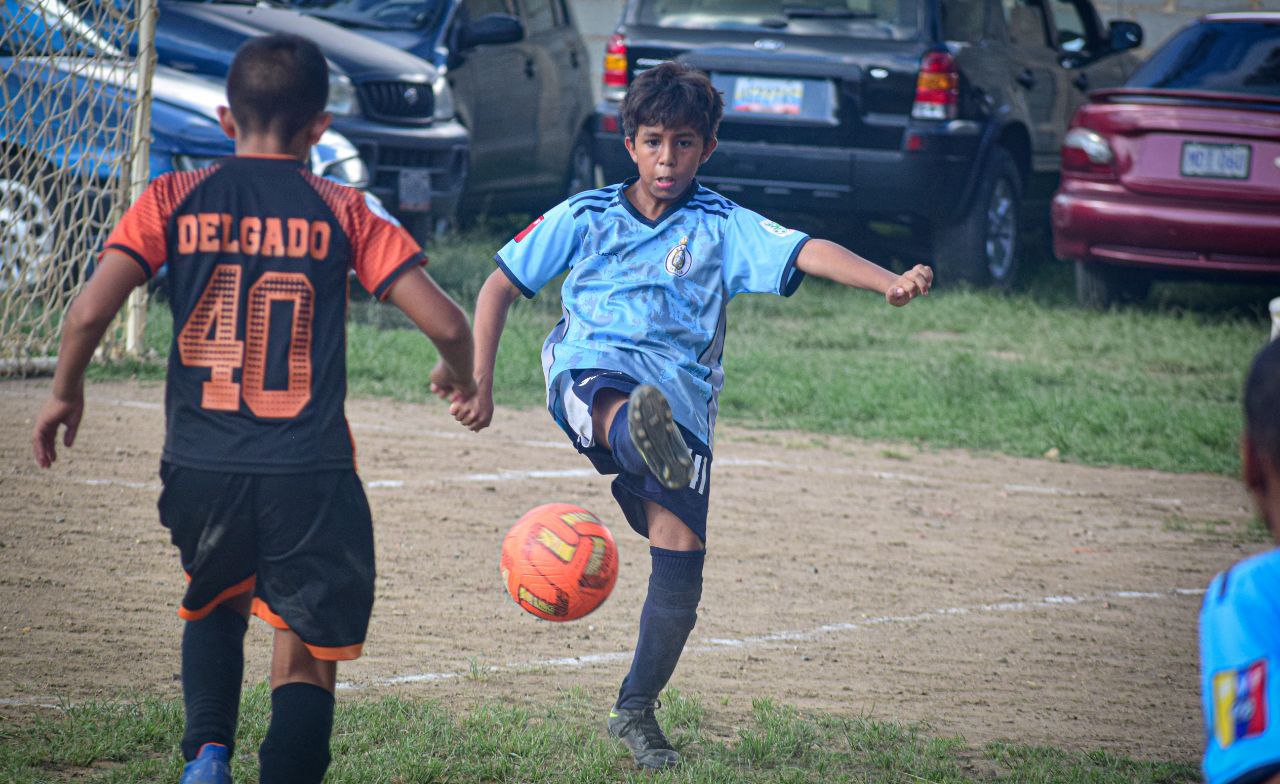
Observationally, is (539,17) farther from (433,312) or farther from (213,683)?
(213,683)

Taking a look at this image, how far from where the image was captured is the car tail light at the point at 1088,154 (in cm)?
1112

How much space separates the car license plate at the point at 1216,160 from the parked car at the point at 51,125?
6.21 meters

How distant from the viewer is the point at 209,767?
10.8 feet

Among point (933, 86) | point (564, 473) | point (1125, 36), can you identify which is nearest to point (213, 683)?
point (564, 473)

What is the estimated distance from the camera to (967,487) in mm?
7500

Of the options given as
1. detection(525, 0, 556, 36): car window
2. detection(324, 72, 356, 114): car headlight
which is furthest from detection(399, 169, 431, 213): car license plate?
detection(525, 0, 556, 36): car window

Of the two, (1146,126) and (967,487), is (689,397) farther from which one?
(1146,126)

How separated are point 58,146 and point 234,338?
242 inches

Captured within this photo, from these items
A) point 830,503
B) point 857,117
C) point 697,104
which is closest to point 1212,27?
point 857,117

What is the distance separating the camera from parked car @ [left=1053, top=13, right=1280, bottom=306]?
10547 mm

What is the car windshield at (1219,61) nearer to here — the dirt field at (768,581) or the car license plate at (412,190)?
the dirt field at (768,581)

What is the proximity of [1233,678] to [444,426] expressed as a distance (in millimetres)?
6485

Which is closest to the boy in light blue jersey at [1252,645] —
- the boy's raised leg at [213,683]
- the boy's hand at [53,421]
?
the boy's raised leg at [213,683]

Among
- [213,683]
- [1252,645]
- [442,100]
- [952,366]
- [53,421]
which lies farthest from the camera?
[442,100]
